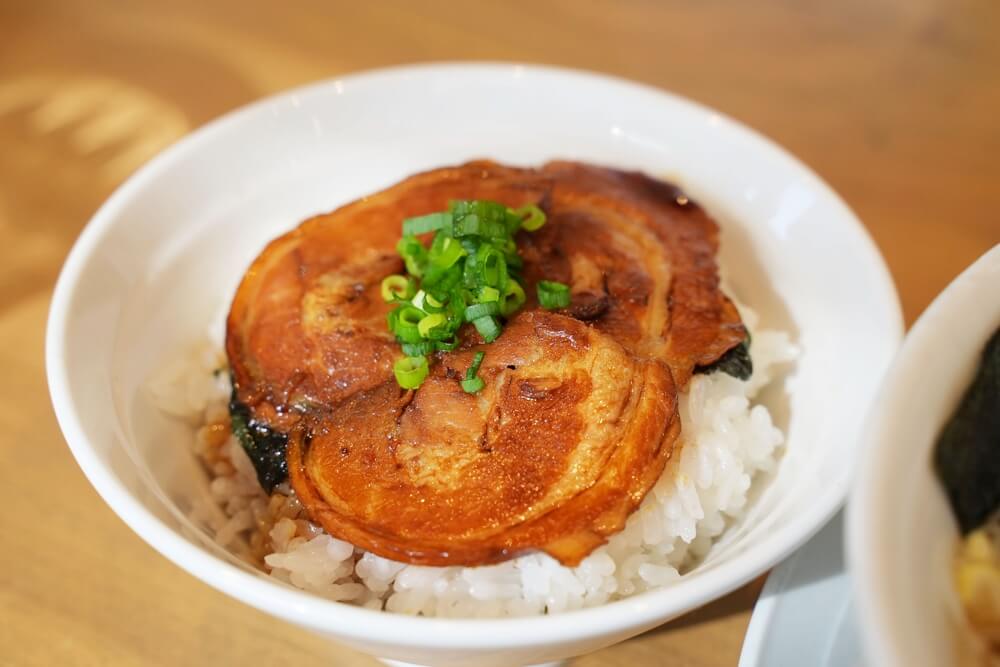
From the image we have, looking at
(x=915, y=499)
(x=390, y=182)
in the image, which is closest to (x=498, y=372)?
(x=915, y=499)

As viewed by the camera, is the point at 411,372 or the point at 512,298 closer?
the point at 411,372

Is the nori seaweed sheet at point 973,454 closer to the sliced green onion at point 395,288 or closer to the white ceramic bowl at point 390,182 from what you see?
the white ceramic bowl at point 390,182

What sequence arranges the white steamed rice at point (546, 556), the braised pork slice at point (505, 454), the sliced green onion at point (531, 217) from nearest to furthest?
the braised pork slice at point (505, 454) < the white steamed rice at point (546, 556) < the sliced green onion at point (531, 217)

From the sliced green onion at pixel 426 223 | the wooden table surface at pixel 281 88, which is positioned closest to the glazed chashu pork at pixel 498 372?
the sliced green onion at pixel 426 223

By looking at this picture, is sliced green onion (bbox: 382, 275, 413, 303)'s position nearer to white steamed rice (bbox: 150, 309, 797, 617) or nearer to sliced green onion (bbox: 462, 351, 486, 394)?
sliced green onion (bbox: 462, 351, 486, 394)

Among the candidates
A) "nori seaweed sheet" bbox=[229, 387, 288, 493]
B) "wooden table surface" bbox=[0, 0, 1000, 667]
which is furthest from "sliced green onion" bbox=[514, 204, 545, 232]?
"wooden table surface" bbox=[0, 0, 1000, 667]

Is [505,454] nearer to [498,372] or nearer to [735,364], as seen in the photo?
[498,372]

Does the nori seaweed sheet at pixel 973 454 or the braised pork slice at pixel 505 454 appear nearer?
the nori seaweed sheet at pixel 973 454
